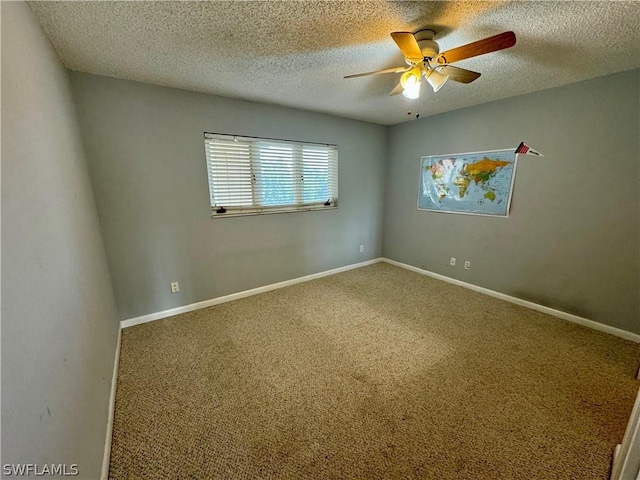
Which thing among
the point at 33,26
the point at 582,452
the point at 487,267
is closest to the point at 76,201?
the point at 33,26

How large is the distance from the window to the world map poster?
132 cm

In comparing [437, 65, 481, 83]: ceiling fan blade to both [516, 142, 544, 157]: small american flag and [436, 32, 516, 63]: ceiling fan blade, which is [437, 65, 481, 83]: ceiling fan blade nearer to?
[436, 32, 516, 63]: ceiling fan blade

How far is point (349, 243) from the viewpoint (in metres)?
3.99

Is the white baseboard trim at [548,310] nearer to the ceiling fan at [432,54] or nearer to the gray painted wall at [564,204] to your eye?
the gray painted wall at [564,204]

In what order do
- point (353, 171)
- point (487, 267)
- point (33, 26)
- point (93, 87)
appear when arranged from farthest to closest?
point (353, 171) → point (487, 267) → point (93, 87) → point (33, 26)

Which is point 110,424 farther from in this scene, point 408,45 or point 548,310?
point 548,310

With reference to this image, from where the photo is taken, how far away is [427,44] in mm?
1566

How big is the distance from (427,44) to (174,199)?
8.00 feet

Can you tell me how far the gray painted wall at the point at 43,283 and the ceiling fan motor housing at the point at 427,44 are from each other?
1.94 metres

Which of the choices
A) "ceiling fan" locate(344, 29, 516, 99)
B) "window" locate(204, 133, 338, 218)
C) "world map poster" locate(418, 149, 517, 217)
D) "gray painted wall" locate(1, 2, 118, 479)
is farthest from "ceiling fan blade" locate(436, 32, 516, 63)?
"gray painted wall" locate(1, 2, 118, 479)

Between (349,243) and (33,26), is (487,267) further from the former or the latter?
(33,26)

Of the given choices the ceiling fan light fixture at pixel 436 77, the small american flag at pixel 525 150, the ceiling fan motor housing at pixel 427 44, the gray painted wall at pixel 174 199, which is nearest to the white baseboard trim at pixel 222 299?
the gray painted wall at pixel 174 199

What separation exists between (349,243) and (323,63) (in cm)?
253

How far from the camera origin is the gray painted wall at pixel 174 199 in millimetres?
2176
